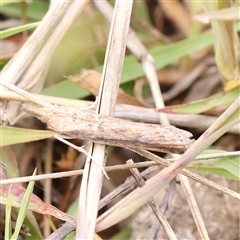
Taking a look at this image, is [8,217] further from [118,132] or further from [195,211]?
[195,211]

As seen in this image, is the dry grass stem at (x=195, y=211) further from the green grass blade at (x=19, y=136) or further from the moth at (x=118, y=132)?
the green grass blade at (x=19, y=136)

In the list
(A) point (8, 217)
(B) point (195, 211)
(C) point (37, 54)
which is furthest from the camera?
(C) point (37, 54)

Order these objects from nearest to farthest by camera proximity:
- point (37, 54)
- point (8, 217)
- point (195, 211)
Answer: point (8, 217) < point (195, 211) < point (37, 54)

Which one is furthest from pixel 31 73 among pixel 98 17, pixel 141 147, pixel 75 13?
pixel 98 17

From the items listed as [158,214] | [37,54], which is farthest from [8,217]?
[37,54]

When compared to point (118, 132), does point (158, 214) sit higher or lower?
lower

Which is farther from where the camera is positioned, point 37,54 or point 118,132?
point 37,54

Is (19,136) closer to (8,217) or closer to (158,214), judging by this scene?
(8,217)

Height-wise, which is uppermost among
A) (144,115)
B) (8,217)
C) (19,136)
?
(144,115)

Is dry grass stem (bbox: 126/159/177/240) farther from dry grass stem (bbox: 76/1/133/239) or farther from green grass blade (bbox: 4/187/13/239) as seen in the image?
green grass blade (bbox: 4/187/13/239)

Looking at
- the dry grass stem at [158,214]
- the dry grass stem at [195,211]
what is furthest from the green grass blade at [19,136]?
the dry grass stem at [195,211]

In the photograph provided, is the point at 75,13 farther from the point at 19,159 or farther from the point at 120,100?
the point at 19,159
